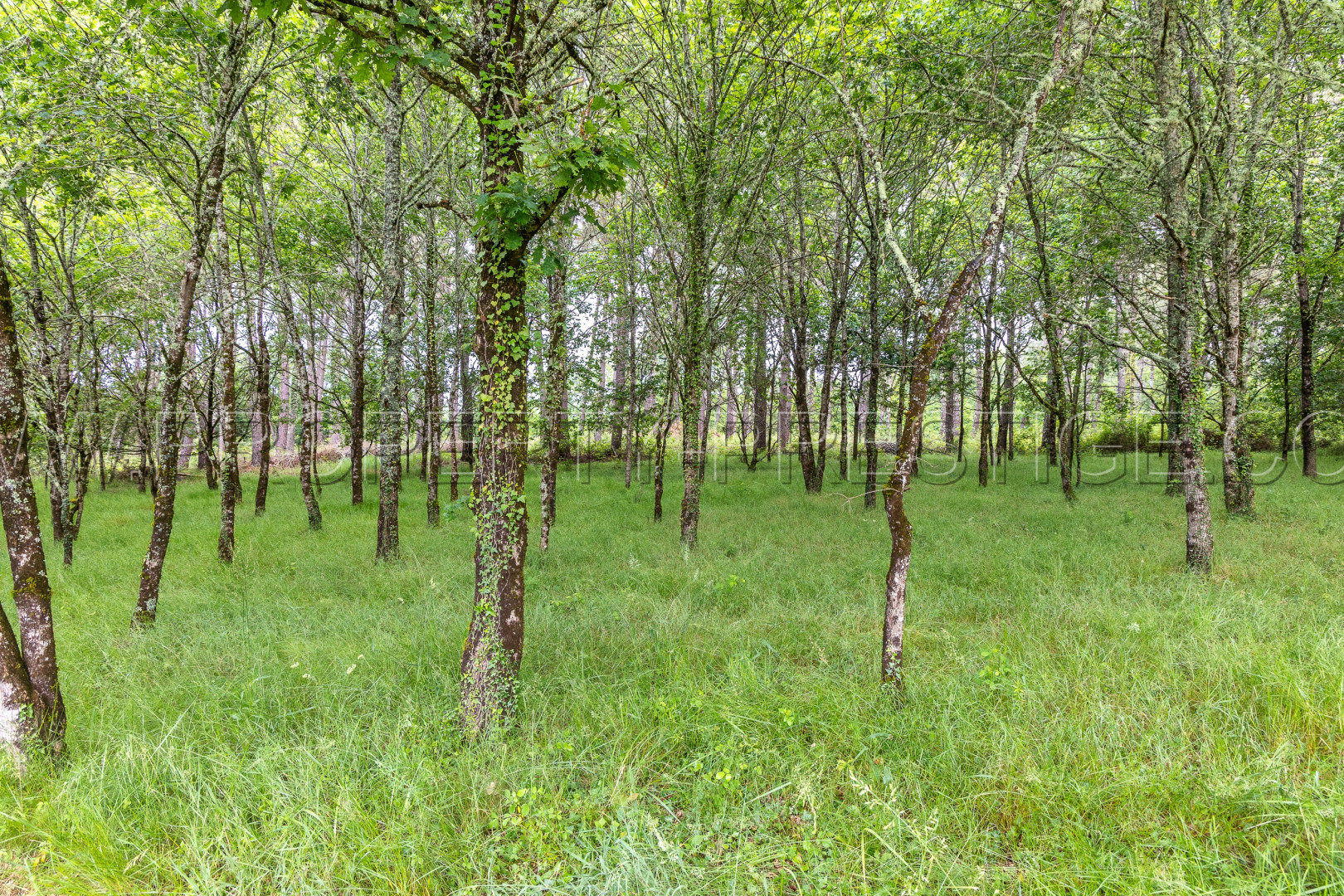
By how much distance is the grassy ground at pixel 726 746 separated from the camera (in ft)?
7.44

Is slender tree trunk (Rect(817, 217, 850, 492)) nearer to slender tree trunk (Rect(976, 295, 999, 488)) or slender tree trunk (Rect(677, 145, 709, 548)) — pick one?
slender tree trunk (Rect(976, 295, 999, 488))

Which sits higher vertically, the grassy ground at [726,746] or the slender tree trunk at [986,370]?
the slender tree trunk at [986,370]

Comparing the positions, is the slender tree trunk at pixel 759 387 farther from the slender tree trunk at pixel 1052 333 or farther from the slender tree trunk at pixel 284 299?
the slender tree trunk at pixel 284 299

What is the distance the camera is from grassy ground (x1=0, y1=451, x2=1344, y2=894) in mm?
2268

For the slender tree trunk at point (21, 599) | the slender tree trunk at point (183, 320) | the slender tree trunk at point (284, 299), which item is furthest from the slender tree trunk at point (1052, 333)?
the slender tree trunk at point (284, 299)

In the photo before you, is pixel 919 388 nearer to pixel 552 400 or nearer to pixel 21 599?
pixel 21 599

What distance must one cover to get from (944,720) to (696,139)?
8.59 meters

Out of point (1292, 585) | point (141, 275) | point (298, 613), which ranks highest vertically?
point (141, 275)

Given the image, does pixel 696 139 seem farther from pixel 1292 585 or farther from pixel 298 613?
pixel 1292 585

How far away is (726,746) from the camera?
2947 mm

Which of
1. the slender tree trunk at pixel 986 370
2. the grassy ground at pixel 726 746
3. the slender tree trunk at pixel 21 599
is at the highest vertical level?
the slender tree trunk at pixel 986 370

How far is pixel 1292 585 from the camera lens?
212 inches

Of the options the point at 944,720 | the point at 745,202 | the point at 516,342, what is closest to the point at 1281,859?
the point at 944,720

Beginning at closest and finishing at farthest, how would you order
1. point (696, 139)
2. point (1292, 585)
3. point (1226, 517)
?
point (1292, 585)
point (696, 139)
point (1226, 517)
